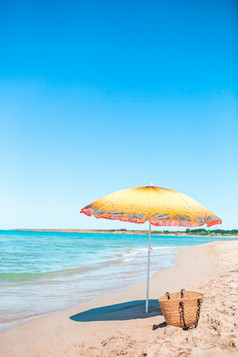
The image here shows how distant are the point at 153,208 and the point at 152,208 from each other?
0.06 ft

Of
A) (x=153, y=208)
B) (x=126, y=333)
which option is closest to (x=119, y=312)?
(x=126, y=333)

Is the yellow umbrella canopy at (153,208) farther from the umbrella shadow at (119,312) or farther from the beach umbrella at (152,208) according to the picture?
the umbrella shadow at (119,312)

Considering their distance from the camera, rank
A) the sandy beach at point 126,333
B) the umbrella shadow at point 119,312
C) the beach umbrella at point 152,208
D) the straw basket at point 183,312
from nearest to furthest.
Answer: the sandy beach at point 126,333, the straw basket at point 183,312, the beach umbrella at point 152,208, the umbrella shadow at point 119,312

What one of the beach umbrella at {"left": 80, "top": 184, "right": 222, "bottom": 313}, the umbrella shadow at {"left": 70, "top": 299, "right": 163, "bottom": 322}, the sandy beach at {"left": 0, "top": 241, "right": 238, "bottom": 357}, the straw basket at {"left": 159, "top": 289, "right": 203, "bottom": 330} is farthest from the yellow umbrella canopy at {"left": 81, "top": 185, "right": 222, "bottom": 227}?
the umbrella shadow at {"left": 70, "top": 299, "right": 163, "bottom": 322}

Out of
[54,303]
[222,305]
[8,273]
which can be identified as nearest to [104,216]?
[222,305]

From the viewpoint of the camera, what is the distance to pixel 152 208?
184 inches

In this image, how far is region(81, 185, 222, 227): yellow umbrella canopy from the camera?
4566 millimetres

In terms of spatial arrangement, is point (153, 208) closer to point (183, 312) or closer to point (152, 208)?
point (152, 208)

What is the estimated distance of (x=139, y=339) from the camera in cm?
422

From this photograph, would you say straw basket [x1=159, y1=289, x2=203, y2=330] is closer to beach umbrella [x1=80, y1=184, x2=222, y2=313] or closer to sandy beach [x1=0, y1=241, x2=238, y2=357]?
sandy beach [x1=0, y1=241, x2=238, y2=357]

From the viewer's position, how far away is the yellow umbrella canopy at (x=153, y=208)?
180 inches

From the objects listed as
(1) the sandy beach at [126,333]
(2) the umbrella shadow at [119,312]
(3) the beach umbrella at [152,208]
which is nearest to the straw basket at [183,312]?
(1) the sandy beach at [126,333]

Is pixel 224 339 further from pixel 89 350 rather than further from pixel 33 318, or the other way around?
pixel 33 318

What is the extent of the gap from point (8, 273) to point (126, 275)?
509 cm
